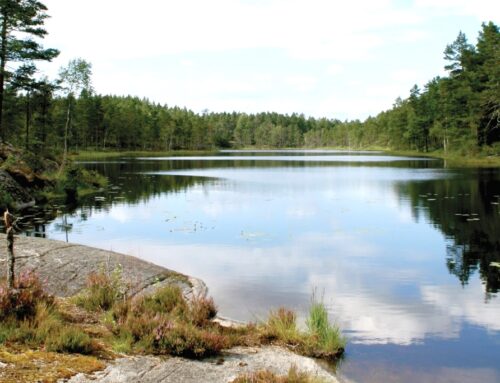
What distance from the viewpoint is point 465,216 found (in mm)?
27422

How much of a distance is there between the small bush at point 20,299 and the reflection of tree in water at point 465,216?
11.9 metres

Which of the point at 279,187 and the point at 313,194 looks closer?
Result: the point at 313,194

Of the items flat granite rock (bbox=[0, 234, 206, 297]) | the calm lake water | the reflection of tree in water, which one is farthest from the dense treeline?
flat granite rock (bbox=[0, 234, 206, 297])

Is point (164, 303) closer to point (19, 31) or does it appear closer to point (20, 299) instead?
point (20, 299)

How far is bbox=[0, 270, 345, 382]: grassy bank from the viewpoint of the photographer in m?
7.89

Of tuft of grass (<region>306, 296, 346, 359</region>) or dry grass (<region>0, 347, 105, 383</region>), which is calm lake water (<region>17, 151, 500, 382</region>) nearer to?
tuft of grass (<region>306, 296, 346, 359</region>)

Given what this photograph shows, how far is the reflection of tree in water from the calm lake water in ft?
0.30

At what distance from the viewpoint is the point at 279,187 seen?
46.0 metres

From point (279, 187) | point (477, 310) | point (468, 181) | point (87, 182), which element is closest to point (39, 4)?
point (87, 182)

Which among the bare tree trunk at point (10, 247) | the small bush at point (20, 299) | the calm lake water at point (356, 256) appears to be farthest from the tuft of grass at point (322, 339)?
the bare tree trunk at point (10, 247)

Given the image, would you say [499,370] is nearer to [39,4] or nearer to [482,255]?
[482,255]

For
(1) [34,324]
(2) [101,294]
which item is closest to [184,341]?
(1) [34,324]

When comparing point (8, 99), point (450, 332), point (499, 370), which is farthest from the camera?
point (8, 99)

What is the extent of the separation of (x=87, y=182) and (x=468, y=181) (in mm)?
34524
